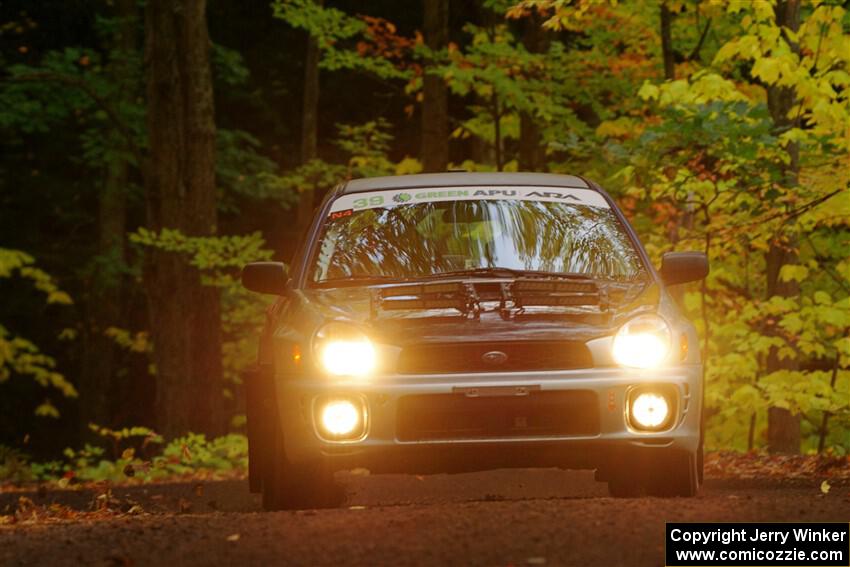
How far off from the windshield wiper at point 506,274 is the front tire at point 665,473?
1.10 meters

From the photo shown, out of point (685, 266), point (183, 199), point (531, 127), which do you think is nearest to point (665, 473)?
point (685, 266)

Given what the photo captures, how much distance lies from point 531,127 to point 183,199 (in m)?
6.61

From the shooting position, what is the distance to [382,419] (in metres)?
6.71

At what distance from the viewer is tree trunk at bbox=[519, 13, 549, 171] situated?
21.7 metres

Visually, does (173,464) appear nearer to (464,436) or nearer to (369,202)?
(369,202)

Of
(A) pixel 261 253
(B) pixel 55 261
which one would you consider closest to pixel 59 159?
(B) pixel 55 261

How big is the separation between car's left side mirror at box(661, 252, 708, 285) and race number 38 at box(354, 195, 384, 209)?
172cm

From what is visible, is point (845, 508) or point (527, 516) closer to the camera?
point (527, 516)

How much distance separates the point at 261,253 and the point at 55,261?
13.5m

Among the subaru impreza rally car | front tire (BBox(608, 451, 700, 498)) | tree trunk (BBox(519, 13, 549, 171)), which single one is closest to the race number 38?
the subaru impreza rally car

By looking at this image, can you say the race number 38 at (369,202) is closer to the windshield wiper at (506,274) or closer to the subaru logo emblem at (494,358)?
the windshield wiper at (506,274)

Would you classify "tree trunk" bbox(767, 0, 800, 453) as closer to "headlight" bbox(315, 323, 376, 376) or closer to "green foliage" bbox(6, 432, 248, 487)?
"green foliage" bbox(6, 432, 248, 487)

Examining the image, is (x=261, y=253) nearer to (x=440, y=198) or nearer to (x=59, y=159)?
(x=440, y=198)

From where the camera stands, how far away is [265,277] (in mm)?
7812
